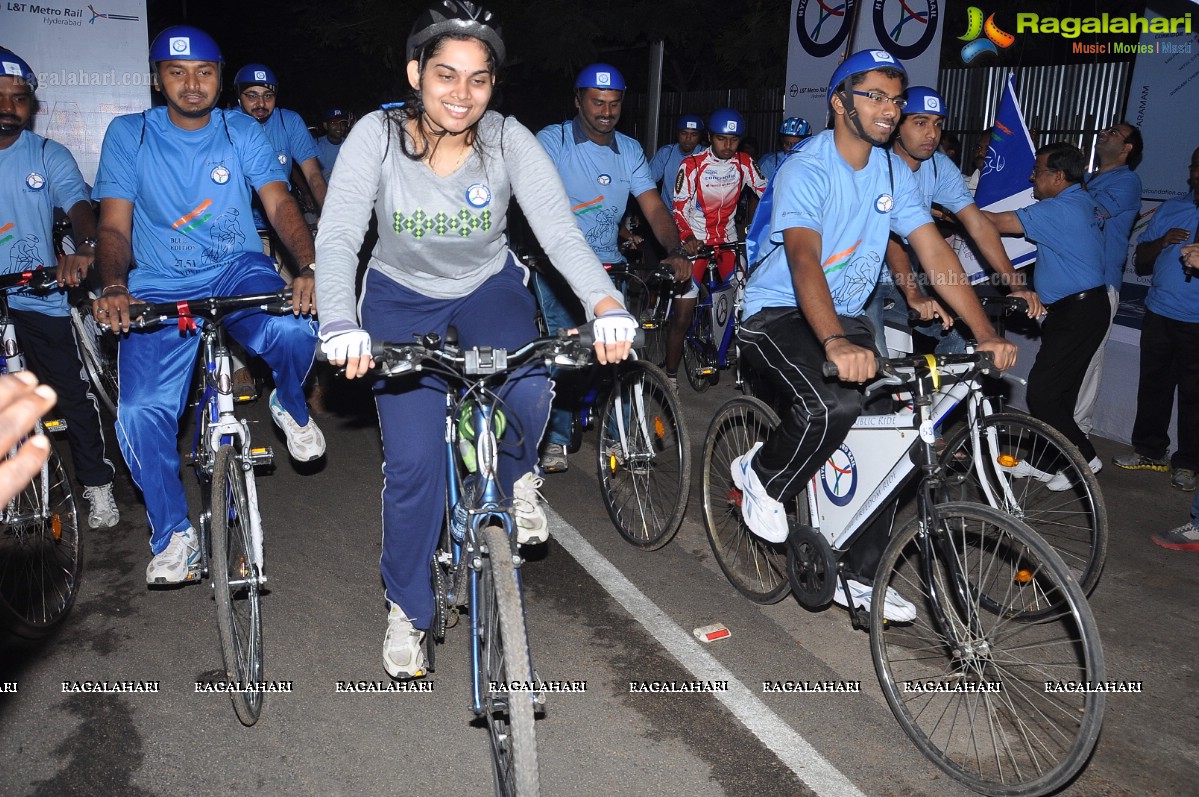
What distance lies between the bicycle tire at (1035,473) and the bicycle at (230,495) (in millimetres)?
2735

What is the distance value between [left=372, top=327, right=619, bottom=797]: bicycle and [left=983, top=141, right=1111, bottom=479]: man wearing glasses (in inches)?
178

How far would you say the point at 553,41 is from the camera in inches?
796

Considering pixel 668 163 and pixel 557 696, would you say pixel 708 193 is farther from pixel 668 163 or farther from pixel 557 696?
pixel 557 696

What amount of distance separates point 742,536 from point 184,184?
3313 millimetres

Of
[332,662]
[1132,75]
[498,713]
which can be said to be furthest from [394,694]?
[1132,75]

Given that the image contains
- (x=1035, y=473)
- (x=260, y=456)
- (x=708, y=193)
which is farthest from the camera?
(x=708, y=193)

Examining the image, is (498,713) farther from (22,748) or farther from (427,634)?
(22,748)

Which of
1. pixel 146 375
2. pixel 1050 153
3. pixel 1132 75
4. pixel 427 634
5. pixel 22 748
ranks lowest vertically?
pixel 22 748

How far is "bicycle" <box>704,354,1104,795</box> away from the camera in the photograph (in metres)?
3.31

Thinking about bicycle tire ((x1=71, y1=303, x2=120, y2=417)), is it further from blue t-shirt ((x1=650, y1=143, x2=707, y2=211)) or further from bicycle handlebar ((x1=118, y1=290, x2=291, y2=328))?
blue t-shirt ((x1=650, y1=143, x2=707, y2=211))

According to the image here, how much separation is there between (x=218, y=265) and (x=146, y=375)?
2.06 ft

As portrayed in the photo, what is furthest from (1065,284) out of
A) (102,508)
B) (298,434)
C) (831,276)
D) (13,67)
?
(13,67)

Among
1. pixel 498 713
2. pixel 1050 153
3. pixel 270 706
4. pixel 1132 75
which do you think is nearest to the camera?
pixel 498 713

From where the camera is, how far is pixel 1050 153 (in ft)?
20.8
